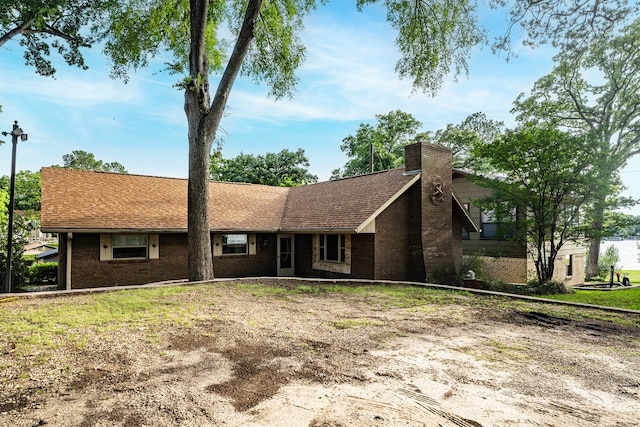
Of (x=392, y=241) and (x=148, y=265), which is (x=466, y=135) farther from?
(x=148, y=265)

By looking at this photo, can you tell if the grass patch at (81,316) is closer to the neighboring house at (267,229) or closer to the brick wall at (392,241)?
the neighboring house at (267,229)

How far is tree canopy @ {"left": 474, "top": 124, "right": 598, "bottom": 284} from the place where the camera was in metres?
13.0

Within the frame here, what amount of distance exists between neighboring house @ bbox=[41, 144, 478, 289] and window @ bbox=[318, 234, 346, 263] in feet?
0.15

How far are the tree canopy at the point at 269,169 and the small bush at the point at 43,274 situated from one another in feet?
59.0

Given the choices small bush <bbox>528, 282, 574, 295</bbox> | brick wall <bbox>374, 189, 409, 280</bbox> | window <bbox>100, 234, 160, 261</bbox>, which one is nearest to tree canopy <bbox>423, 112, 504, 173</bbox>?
small bush <bbox>528, 282, 574, 295</bbox>

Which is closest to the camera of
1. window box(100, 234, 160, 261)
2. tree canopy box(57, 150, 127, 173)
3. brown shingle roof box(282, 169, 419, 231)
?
window box(100, 234, 160, 261)

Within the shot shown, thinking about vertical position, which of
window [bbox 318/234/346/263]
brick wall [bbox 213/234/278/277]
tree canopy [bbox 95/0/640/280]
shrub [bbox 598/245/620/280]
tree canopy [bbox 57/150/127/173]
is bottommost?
shrub [bbox 598/245/620/280]

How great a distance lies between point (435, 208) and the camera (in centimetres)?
1466

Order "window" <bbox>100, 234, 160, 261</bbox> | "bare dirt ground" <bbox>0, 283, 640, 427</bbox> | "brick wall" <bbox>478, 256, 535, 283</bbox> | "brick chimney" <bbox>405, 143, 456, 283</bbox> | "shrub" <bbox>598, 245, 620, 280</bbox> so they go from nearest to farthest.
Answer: "bare dirt ground" <bbox>0, 283, 640, 427</bbox>, "window" <bbox>100, 234, 160, 261</bbox>, "brick chimney" <bbox>405, 143, 456, 283</bbox>, "brick wall" <bbox>478, 256, 535, 283</bbox>, "shrub" <bbox>598, 245, 620, 280</bbox>

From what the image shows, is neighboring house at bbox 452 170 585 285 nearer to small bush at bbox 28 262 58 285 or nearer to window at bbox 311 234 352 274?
window at bbox 311 234 352 274

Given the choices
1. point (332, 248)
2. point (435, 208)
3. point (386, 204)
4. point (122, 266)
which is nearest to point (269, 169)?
point (332, 248)

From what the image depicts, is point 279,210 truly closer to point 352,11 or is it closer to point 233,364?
point 352,11

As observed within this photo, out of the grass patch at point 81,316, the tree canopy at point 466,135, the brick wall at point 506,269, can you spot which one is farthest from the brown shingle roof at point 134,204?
the tree canopy at point 466,135

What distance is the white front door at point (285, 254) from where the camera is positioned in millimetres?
17203
